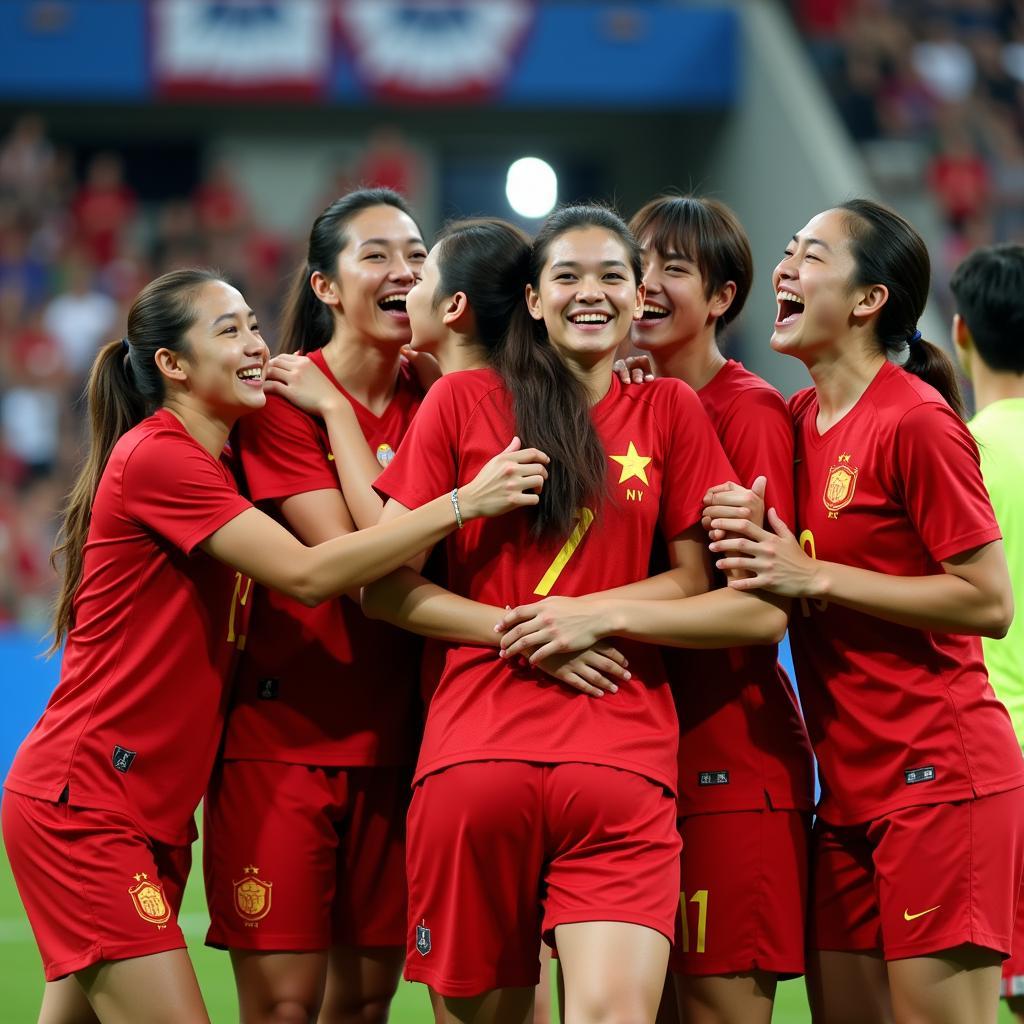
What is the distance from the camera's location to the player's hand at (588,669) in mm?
3518

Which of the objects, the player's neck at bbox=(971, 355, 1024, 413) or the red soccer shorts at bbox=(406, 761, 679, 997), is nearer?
the red soccer shorts at bbox=(406, 761, 679, 997)

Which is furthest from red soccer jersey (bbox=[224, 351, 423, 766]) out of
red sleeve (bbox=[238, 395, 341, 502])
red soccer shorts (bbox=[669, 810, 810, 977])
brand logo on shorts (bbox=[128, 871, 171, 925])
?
red soccer shorts (bbox=[669, 810, 810, 977])

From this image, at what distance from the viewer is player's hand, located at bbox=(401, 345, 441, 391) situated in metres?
4.45

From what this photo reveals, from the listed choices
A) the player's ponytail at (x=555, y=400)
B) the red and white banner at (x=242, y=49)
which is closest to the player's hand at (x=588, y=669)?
the player's ponytail at (x=555, y=400)

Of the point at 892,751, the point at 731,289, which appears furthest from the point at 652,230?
the point at 892,751

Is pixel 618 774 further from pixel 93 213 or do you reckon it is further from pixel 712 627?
pixel 93 213

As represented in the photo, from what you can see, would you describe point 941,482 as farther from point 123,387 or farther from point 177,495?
point 123,387

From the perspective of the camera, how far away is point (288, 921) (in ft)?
13.1

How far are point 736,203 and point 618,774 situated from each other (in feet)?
45.0

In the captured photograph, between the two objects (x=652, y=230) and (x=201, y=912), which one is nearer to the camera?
(x=652, y=230)

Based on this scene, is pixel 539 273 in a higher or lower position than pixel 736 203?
lower

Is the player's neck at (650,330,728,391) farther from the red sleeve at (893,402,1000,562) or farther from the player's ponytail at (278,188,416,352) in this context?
the player's ponytail at (278,188,416,352)

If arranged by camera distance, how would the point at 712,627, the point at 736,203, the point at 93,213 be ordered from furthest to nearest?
the point at 736,203 < the point at 93,213 < the point at 712,627

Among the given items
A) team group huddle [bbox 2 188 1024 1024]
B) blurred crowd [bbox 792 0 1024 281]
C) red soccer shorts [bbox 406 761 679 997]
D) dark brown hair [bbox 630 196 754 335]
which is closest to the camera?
red soccer shorts [bbox 406 761 679 997]
